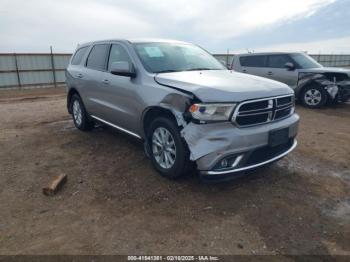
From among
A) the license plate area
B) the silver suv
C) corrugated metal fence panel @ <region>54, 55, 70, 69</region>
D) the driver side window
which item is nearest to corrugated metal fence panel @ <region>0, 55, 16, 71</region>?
corrugated metal fence panel @ <region>54, 55, 70, 69</region>

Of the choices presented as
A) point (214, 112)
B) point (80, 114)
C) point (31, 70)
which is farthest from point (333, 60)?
point (214, 112)

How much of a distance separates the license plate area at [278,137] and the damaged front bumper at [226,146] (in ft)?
0.23

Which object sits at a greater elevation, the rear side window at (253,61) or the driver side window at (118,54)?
the driver side window at (118,54)

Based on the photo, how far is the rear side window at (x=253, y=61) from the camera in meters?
10.7

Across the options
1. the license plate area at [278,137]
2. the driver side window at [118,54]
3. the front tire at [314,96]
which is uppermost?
the driver side window at [118,54]

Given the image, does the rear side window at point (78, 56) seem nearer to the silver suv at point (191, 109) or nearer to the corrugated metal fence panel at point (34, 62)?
the silver suv at point (191, 109)

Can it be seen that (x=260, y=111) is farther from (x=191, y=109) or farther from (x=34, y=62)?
(x=34, y=62)

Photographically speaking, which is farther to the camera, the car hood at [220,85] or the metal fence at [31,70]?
the metal fence at [31,70]

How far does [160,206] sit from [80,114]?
11.6 ft

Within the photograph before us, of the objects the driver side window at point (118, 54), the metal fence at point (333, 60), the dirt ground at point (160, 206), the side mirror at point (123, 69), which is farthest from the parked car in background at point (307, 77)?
the metal fence at point (333, 60)

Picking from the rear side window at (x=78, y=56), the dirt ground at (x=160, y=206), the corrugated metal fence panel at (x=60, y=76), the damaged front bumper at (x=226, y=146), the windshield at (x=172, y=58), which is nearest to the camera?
the dirt ground at (x=160, y=206)

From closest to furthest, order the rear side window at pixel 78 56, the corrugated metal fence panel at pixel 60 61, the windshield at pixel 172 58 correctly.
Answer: the windshield at pixel 172 58 < the rear side window at pixel 78 56 < the corrugated metal fence panel at pixel 60 61

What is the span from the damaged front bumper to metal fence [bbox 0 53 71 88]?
17408 millimetres

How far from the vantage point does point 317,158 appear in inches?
195
